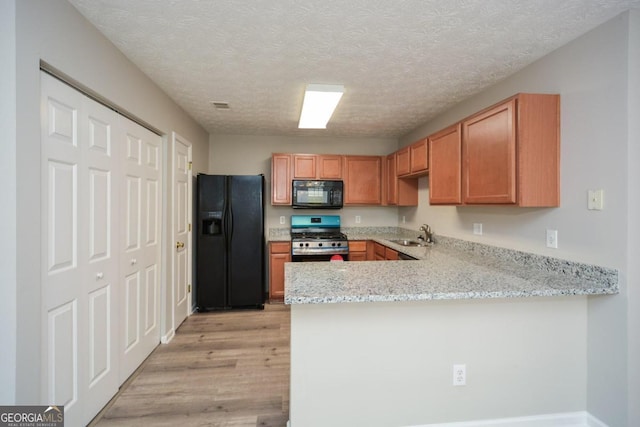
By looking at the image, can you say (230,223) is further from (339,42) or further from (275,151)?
(339,42)

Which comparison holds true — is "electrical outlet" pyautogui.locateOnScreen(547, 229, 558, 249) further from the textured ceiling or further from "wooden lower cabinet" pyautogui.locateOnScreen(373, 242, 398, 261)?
"wooden lower cabinet" pyautogui.locateOnScreen(373, 242, 398, 261)

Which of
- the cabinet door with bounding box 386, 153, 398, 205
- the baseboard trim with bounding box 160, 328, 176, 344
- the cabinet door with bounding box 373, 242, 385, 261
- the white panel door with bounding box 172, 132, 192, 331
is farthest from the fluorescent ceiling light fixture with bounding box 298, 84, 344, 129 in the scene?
the baseboard trim with bounding box 160, 328, 176, 344

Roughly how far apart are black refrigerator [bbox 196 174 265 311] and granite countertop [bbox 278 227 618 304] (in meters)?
1.82

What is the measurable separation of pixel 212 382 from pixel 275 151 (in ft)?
10.4

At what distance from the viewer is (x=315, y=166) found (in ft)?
13.6

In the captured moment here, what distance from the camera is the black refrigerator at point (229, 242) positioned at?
3605mm

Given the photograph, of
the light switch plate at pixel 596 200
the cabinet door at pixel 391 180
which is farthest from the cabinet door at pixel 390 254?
the light switch plate at pixel 596 200

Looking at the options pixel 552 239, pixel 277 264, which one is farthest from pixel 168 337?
pixel 552 239

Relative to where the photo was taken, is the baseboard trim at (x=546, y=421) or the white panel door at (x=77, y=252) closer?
the white panel door at (x=77, y=252)

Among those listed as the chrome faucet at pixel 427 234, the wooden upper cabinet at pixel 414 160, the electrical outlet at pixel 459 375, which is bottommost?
the electrical outlet at pixel 459 375

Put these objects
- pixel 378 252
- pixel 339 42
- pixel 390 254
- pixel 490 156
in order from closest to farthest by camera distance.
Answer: pixel 339 42, pixel 490 156, pixel 390 254, pixel 378 252

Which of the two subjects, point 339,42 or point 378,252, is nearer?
point 339,42

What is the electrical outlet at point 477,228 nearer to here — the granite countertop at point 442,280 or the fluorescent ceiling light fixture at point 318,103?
the granite countertop at point 442,280

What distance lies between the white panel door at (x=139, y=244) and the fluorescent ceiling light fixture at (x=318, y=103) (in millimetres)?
1435
